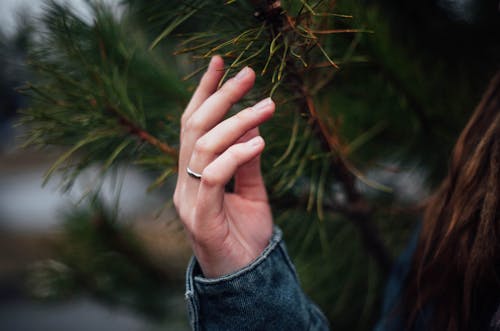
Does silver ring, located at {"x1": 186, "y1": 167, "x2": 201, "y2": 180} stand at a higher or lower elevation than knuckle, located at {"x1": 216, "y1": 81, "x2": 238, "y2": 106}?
lower

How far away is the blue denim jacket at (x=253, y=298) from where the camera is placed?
384mm

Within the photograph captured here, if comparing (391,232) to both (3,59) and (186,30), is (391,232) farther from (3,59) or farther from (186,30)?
(3,59)

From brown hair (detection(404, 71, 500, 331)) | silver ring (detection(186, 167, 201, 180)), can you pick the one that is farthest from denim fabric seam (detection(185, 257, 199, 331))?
brown hair (detection(404, 71, 500, 331))

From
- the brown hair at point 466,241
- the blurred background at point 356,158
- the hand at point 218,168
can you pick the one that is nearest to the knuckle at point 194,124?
the hand at point 218,168

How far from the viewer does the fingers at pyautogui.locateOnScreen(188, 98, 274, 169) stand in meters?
0.33

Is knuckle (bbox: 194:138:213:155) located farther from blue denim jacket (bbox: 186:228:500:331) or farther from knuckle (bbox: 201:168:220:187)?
blue denim jacket (bbox: 186:228:500:331)

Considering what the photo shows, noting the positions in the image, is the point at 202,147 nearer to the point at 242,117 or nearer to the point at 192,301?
the point at 242,117

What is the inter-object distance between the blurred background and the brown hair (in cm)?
6

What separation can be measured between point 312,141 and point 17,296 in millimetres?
3212

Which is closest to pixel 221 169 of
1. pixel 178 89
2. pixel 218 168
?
pixel 218 168

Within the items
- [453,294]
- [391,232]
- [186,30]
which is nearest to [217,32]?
[186,30]

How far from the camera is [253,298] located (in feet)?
1.28

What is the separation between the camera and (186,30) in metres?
0.60

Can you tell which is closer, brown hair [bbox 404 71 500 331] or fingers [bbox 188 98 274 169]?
fingers [bbox 188 98 274 169]
